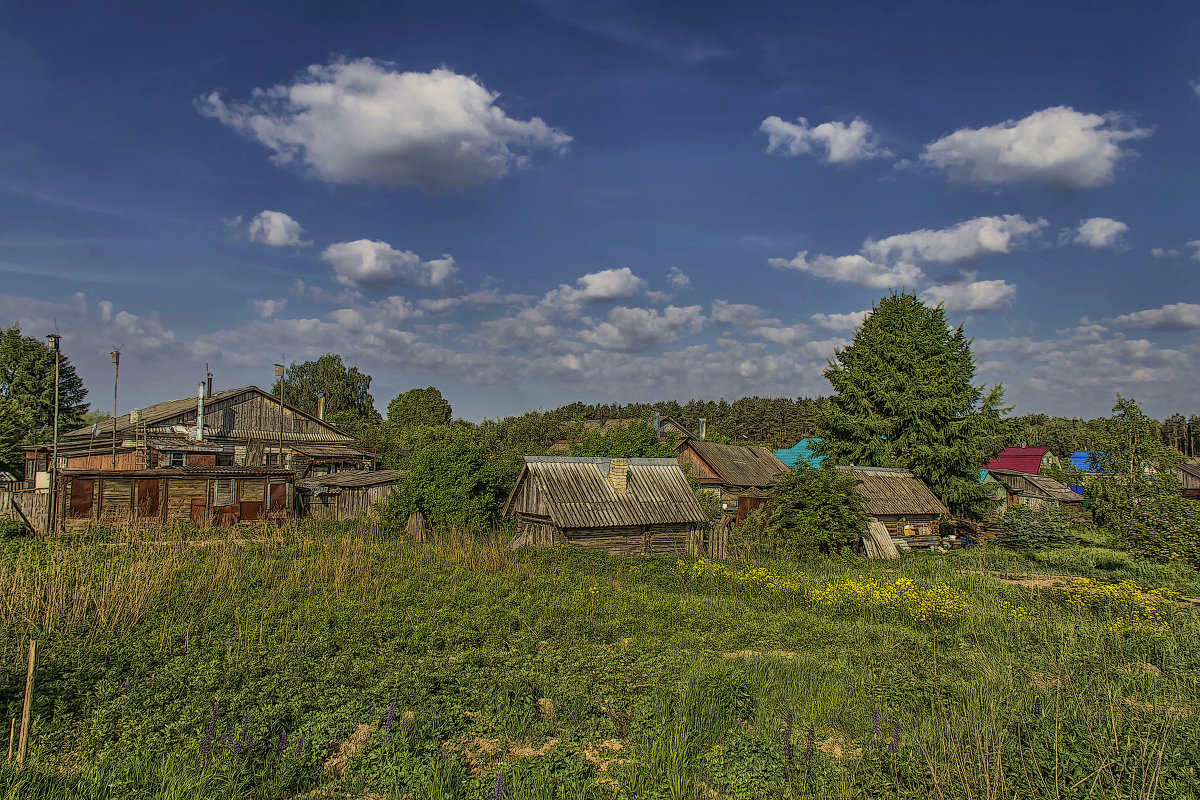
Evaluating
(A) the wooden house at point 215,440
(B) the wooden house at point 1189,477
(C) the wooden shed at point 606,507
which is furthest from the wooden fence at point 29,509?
(B) the wooden house at point 1189,477

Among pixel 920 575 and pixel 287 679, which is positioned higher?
pixel 287 679

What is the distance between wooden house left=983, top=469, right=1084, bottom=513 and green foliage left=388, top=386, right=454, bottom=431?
51134 mm

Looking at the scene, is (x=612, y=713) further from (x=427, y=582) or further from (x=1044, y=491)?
(x=1044, y=491)

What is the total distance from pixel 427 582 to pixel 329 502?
55.6 ft

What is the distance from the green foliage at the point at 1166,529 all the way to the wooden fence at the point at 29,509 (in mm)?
34342

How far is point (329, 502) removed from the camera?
27750 mm

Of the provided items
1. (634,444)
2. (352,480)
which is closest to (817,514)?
(634,444)

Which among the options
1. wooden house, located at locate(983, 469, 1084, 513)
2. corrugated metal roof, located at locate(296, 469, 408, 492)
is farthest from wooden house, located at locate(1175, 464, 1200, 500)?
corrugated metal roof, located at locate(296, 469, 408, 492)

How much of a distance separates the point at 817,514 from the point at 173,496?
76.8ft

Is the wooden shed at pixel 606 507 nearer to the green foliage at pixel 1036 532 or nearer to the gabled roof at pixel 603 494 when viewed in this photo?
the gabled roof at pixel 603 494

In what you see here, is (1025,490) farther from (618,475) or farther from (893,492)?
(618,475)

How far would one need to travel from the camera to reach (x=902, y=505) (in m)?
26.5

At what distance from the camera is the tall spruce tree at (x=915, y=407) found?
1201 inches

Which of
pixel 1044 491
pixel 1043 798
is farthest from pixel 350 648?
pixel 1044 491
